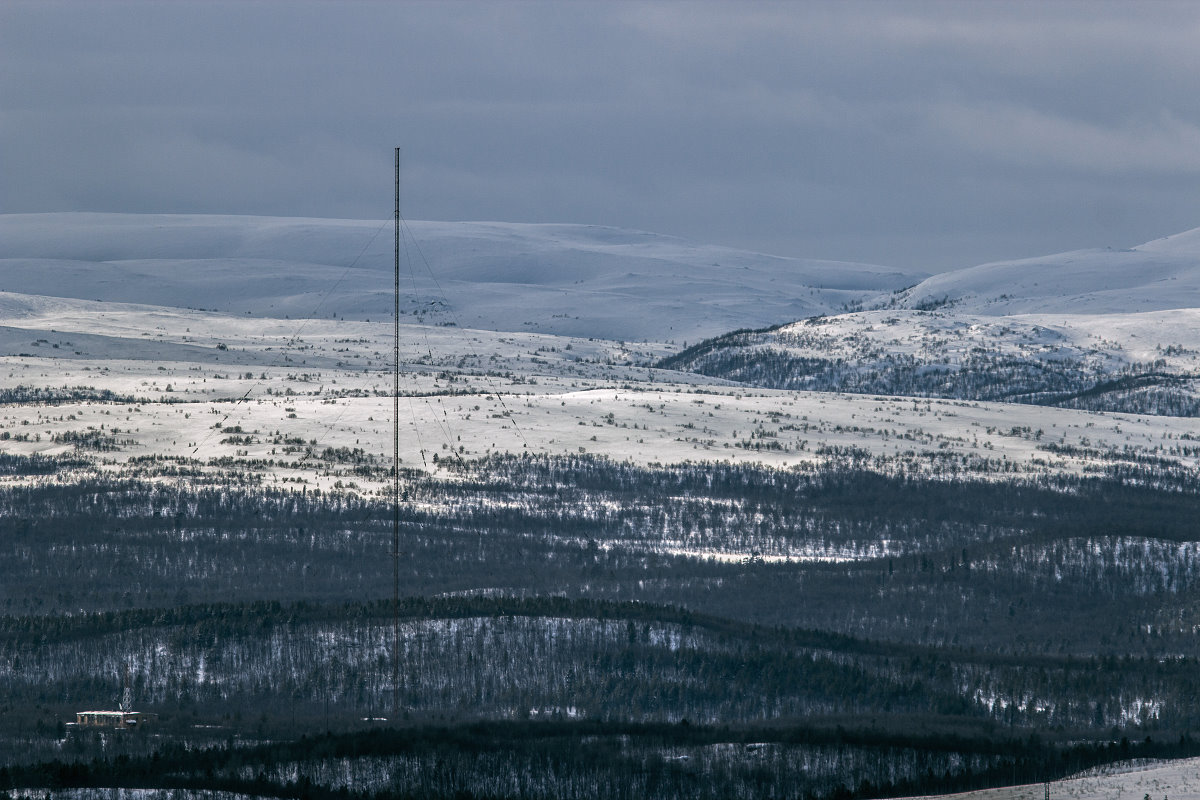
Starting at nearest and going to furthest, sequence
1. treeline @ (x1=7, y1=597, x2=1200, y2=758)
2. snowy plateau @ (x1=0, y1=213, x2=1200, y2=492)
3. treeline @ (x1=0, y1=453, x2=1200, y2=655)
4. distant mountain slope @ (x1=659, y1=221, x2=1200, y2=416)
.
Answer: treeline @ (x1=7, y1=597, x2=1200, y2=758), treeline @ (x1=0, y1=453, x2=1200, y2=655), snowy plateau @ (x1=0, y1=213, x2=1200, y2=492), distant mountain slope @ (x1=659, y1=221, x2=1200, y2=416)

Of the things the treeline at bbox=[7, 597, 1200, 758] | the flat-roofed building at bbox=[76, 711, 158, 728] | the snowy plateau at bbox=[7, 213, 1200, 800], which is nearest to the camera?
the snowy plateau at bbox=[7, 213, 1200, 800]

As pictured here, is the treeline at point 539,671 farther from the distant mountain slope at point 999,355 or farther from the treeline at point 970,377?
the distant mountain slope at point 999,355

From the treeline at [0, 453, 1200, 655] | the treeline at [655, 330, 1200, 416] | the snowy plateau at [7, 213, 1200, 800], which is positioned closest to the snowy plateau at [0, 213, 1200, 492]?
the treeline at [655, 330, 1200, 416]

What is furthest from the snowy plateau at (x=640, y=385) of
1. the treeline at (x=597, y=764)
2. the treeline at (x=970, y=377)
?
the treeline at (x=597, y=764)

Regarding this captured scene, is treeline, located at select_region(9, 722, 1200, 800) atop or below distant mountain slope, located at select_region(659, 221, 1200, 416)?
below

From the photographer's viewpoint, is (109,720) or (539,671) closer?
(109,720)

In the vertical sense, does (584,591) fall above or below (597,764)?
above

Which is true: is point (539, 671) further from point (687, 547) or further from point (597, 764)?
point (687, 547)

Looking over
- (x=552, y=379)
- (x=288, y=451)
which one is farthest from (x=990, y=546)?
(x=552, y=379)

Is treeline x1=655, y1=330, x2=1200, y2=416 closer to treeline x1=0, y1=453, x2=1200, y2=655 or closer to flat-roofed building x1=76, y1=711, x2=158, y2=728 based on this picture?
treeline x1=0, y1=453, x2=1200, y2=655

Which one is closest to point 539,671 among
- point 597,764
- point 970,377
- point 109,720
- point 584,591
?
point 584,591

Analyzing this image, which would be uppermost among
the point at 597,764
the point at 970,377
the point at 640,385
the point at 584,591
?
the point at 970,377

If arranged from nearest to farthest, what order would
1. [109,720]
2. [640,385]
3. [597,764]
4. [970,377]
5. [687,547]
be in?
[597,764]
[109,720]
[687,547]
[640,385]
[970,377]
